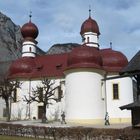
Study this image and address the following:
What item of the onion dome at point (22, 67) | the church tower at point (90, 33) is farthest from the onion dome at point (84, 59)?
the onion dome at point (22, 67)

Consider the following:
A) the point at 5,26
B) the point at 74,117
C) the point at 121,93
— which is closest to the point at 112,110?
the point at 121,93

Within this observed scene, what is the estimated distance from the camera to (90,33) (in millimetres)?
56562

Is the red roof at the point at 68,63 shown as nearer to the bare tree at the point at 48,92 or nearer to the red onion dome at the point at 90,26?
the bare tree at the point at 48,92

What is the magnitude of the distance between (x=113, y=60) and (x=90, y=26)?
358 inches

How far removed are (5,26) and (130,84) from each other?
87920mm

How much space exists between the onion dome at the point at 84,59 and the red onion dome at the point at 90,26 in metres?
9.95

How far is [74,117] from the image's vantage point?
4466 cm

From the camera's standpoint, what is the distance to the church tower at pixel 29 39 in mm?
60469

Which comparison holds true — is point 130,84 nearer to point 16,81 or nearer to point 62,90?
point 62,90

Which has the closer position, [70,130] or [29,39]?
Result: [70,130]

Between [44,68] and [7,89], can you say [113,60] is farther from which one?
[7,89]

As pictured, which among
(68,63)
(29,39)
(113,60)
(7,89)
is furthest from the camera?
(29,39)

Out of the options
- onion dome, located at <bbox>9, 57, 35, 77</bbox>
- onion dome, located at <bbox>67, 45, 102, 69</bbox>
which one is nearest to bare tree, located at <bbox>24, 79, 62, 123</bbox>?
onion dome, located at <bbox>9, 57, 35, 77</bbox>

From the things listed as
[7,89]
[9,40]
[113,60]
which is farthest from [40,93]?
[9,40]
